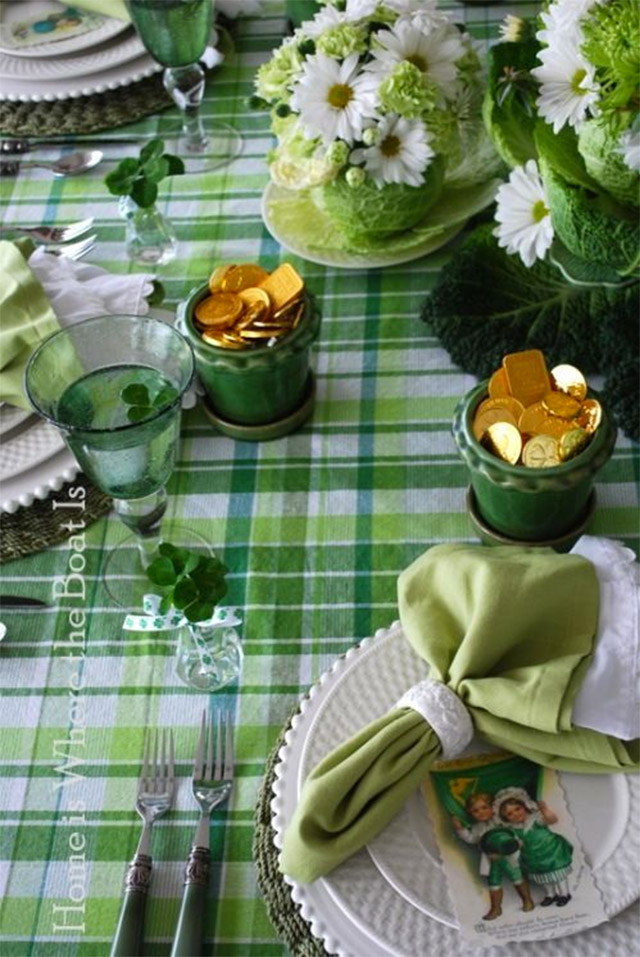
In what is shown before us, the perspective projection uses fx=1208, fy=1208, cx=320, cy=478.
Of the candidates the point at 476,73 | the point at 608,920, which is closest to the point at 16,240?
the point at 476,73

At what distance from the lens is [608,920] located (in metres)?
0.77

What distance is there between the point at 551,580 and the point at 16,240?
68 cm

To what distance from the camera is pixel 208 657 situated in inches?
39.0

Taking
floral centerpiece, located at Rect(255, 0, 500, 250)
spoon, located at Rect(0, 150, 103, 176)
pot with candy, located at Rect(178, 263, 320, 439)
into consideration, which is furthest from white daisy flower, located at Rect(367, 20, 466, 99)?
spoon, located at Rect(0, 150, 103, 176)

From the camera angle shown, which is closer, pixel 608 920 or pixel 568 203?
pixel 608 920

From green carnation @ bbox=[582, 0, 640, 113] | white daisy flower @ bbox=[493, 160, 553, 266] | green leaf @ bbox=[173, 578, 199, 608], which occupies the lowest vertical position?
green leaf @ bbox=[173, 578, 199, 608]

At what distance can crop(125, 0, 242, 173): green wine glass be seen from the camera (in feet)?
4.27

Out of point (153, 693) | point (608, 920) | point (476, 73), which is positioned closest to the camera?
point (608, 920)

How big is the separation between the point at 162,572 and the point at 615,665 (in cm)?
35

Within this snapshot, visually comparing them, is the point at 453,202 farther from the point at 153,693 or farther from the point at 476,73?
the point at 153,693

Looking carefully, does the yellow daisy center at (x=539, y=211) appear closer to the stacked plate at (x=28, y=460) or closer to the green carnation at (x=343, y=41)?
the green carnation at (x=343, y=41)

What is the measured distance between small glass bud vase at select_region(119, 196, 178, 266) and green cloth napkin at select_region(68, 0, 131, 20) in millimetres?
304

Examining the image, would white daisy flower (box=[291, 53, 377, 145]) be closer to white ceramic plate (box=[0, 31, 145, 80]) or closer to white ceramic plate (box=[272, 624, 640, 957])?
white ceramic plate (box=[0, 31, 145, 80])

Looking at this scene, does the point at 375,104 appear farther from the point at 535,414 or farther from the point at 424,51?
the point at 535,414
